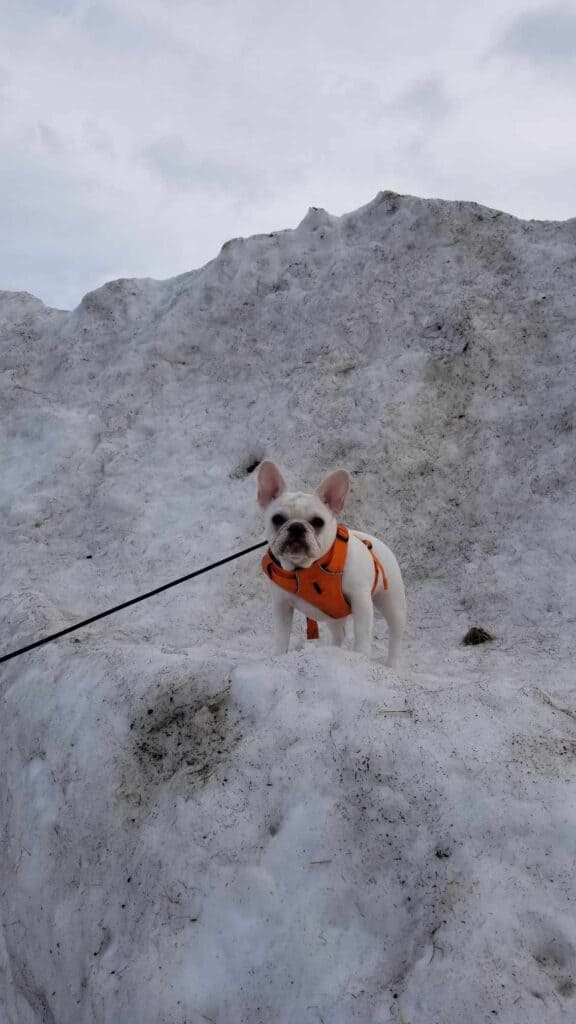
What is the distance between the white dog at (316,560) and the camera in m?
4.39

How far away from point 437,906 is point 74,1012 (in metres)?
1.83

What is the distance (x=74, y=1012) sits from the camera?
3.22 meters

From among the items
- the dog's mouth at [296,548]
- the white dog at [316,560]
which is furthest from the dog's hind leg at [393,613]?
the dog's mouth at [296,548]

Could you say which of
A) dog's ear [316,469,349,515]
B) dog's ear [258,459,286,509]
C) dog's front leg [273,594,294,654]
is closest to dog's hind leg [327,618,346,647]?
dog's front leg [273,594,294,654]

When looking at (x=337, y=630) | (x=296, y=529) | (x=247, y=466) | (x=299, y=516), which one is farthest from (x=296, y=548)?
(x=247, y=466)

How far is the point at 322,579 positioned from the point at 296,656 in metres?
0.65

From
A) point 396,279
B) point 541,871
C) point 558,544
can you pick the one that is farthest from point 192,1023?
point 396,279

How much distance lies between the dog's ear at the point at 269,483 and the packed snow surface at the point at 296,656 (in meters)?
1.14

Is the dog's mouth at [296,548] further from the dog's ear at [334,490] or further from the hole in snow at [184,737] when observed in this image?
the hole in snow at [184,737]

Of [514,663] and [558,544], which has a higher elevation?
[558,544]

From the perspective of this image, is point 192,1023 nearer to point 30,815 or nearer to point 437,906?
point 437,906

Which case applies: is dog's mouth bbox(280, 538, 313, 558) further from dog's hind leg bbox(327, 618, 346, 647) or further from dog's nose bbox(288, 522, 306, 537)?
dog's hind leg bbox(327, 618, 346, 647)

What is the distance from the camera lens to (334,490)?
15.6 ft

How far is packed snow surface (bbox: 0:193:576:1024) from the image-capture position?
2803 millimetres
